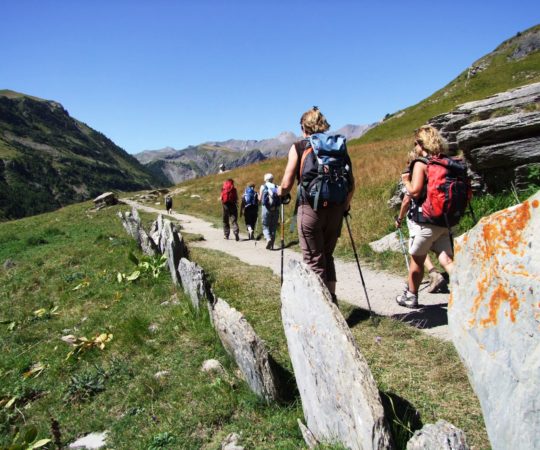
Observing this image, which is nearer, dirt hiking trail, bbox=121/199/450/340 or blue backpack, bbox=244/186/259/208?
dirt hiking trail, bbox=121/199/450/340

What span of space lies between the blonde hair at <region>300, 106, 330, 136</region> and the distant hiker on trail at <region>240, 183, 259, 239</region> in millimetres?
9936

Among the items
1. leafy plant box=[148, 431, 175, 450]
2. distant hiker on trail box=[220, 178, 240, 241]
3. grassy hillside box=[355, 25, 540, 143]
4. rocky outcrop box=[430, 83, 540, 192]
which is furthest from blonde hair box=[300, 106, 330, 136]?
grassy hillside box=[355, 25, 540, 143]

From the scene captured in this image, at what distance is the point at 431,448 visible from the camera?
7.54 ft

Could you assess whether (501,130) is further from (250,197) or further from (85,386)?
(85,386)

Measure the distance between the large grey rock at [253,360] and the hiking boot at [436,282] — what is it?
12.9 feet

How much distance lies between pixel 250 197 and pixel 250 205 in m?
0.32

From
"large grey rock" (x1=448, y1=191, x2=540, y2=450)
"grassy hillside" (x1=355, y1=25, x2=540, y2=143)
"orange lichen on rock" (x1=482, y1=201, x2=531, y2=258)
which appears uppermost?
"grassy hillside" (x1=355, y1=25, x2=540, y2=143)

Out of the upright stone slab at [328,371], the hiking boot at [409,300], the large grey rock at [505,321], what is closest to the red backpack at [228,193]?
the hiking boot at [409,300]

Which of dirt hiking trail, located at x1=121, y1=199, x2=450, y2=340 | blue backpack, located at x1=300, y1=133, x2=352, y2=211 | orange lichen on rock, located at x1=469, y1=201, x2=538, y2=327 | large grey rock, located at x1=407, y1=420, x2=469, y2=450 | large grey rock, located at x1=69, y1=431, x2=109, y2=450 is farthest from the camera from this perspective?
dirt hiking trail, located at x1=121, y1=199, x2=450, y2=340

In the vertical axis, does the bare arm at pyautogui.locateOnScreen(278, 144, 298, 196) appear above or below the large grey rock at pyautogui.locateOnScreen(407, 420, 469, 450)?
above

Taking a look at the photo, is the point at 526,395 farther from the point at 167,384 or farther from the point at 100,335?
the point at 100,335

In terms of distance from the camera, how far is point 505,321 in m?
2.07

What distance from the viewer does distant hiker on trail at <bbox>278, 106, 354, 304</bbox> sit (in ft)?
16.2

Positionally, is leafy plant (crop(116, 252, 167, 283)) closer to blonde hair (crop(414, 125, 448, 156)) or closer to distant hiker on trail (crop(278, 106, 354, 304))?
distant hiker on trail (crop(278, 106, 354, 304))
